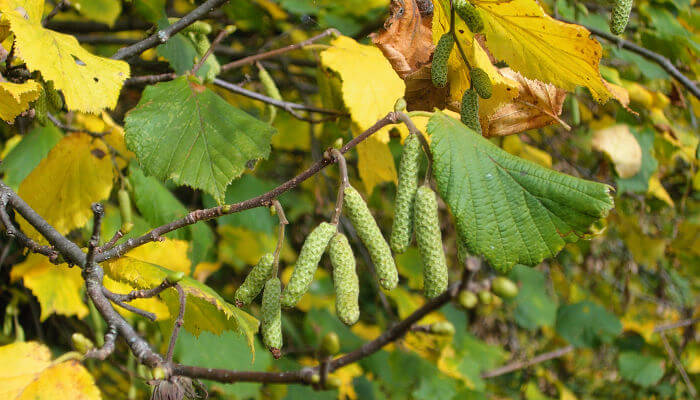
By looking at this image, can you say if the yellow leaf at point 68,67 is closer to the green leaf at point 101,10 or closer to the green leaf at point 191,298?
the green leaf at point 191,298

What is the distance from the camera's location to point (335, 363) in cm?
86

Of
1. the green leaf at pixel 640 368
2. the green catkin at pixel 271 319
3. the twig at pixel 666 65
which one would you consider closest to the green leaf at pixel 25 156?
the green catkin at pixel 271 319

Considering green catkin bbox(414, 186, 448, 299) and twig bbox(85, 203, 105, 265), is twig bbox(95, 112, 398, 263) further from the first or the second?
green catkin bbox(414, 186, 448, 299)

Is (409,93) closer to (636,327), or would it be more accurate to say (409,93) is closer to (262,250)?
(262,250)

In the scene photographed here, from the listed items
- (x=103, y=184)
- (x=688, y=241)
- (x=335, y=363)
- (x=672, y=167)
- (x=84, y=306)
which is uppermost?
(x=335, y=363)

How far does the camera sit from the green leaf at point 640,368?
4.26 m

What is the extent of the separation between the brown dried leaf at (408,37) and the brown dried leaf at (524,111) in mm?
254

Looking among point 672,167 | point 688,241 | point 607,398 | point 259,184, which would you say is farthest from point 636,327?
point 259,184

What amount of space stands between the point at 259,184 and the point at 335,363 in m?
2.13

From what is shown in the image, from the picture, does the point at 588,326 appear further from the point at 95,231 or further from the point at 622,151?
the point at 95,231

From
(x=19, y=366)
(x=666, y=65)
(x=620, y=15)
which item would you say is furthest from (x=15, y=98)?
(x=666, y=65)

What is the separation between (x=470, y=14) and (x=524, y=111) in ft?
1.62

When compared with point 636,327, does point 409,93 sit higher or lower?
higher

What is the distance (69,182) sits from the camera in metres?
2.06
